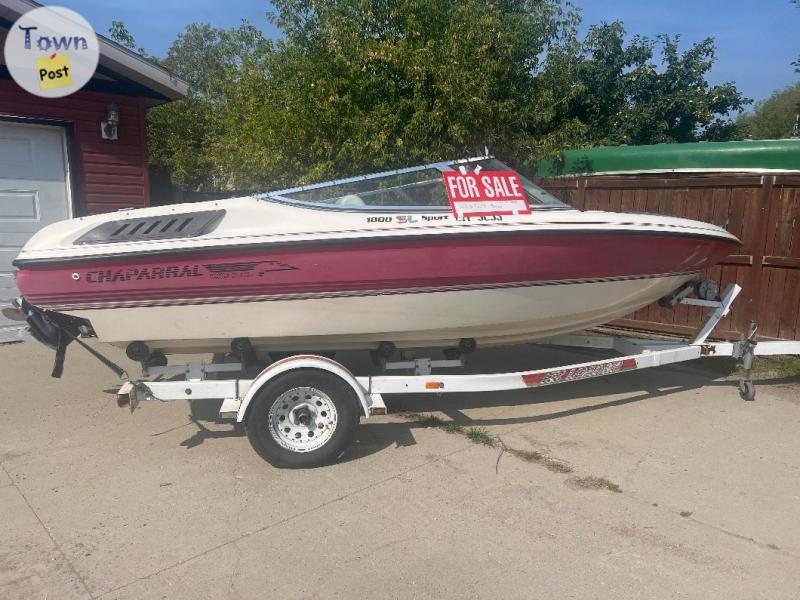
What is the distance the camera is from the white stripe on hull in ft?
13.0

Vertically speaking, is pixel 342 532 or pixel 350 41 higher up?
pixel 350 41

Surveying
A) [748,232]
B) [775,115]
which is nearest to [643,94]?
[748,232]

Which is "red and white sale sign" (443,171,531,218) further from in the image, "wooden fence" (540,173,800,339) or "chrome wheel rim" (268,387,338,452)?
"wooden fence" (540,173,800,339)

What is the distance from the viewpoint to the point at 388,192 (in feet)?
13.9

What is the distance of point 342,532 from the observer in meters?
3.14

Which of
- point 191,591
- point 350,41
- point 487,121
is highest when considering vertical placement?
point 350,41

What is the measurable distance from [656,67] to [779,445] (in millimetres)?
7645

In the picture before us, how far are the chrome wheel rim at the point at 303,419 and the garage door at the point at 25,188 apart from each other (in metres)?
5.04

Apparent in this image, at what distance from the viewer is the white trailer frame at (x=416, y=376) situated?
3.85 m

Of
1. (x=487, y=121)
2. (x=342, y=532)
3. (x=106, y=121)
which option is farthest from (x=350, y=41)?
(x=342, y=532)

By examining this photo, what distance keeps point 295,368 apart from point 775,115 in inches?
1318

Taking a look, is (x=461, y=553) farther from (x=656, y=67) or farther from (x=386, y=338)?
(x=656, y=67)

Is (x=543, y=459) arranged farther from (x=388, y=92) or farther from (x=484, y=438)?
(x=388, y=92)

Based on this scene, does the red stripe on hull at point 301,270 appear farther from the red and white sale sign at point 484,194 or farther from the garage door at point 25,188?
the garage door at point 25,188
